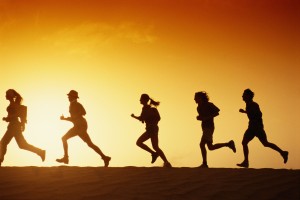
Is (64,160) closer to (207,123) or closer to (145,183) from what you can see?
(207,123)

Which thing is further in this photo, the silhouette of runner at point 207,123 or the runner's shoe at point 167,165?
the silhouette of runner at point 207,123

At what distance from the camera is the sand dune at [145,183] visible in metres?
6.37

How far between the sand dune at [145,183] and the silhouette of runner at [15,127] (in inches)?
76.5

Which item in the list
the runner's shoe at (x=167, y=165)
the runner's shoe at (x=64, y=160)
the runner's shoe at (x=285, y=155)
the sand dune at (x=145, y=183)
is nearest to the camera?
the sand dune at (x=145, y=183)

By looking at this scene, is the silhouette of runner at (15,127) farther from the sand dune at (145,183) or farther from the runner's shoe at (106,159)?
the sand dune at (145,183)

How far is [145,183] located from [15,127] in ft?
15.1

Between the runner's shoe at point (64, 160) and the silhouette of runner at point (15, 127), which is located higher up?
the silhouette of runner at point (15, 127)

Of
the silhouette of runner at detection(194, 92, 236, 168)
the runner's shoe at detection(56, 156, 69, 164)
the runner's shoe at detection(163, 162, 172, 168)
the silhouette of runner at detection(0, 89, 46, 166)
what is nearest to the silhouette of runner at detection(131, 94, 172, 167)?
the runner's shoe at detection(163, 162, 172, 168)

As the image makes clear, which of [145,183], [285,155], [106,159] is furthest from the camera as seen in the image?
[106,159]

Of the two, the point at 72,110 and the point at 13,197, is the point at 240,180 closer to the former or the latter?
the point at 13,197

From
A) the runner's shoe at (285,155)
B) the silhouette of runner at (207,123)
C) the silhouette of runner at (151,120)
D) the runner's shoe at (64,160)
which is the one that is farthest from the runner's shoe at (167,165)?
the runner's shoe at (285,155)

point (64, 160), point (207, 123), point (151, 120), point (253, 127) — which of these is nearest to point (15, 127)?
point (64, 160)

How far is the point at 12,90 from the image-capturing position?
35.4 ft

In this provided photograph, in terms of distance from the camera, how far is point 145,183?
286 inches
